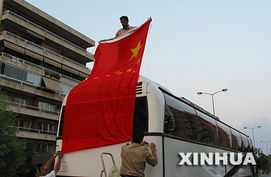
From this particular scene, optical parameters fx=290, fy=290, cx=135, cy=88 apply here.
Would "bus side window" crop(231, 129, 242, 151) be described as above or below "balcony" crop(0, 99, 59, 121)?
below

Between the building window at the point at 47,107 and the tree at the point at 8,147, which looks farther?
the building window at the point at 47,107

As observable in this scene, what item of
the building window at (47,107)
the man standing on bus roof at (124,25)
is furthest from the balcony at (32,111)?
the man standing on bus roof at (124,25)

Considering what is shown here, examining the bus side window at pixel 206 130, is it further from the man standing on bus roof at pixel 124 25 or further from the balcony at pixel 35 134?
the balcony at pixel 35 134

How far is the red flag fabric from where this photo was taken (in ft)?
18.0

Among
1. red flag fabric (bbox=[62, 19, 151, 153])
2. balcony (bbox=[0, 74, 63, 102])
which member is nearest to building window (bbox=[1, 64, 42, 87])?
balcony (bbox=[0, 74, 63, 102])

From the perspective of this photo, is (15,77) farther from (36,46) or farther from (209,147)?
(209,147)

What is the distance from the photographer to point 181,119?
6152 mm

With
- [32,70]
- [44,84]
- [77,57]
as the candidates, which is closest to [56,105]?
[44,84]

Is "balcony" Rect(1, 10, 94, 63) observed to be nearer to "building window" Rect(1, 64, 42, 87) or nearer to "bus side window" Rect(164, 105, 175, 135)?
"building window" Rect(1, 64, 42, 87)

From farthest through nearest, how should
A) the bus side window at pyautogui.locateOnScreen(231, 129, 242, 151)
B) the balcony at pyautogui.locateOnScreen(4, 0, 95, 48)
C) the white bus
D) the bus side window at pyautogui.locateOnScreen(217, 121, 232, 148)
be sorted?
1. the balcony at pyautogui.locateOnScreen(4, 0, 95, 48)
2. the bus side window at pyautogui.locateOnScreen(231, 129, 242, 151)
3. the bus side window at pyautogui.locateOnScreen(217, 121, 232, 148)
4. the white bus

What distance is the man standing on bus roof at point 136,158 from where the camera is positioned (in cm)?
420

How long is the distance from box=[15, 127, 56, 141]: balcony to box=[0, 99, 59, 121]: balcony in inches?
74.2

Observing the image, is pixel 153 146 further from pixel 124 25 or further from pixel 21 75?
pixel 21 75

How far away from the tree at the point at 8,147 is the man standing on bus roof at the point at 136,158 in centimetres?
1707
